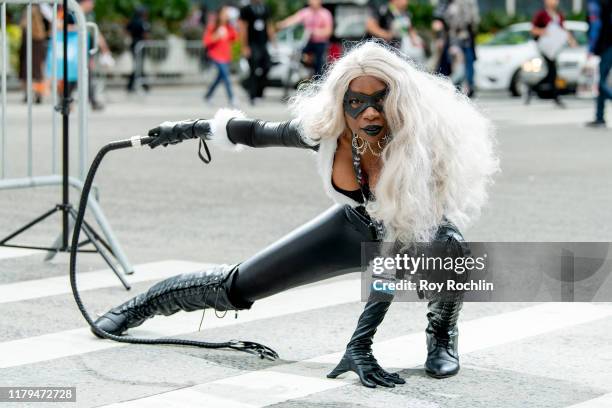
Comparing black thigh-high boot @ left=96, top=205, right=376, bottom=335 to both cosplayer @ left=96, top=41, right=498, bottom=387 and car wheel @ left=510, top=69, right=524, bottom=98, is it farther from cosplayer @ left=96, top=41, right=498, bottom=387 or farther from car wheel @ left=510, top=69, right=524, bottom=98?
car wheel @ left=510, top=69, right=524, bottom=98

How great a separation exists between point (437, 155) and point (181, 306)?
4.26ft

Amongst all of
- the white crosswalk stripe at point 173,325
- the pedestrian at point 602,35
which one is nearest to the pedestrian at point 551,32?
the pedestrian at point 602,35

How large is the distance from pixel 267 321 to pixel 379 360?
0.91m

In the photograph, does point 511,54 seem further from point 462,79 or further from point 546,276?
point 546,276

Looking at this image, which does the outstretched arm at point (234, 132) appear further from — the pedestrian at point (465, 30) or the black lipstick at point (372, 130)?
the pedestrian at point (465, 30)

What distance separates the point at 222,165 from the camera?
12.9m

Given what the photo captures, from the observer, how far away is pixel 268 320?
609 cm

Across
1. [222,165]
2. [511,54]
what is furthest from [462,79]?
[222,165]

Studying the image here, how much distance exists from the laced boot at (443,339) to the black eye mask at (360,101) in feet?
2.62

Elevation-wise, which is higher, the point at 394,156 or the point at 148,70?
the point at 394,156

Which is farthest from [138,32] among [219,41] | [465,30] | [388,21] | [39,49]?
[388,21]

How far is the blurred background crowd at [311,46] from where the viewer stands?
20.9 m

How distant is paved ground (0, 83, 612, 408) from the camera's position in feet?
15.8

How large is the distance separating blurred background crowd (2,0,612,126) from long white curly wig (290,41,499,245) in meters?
10.3
